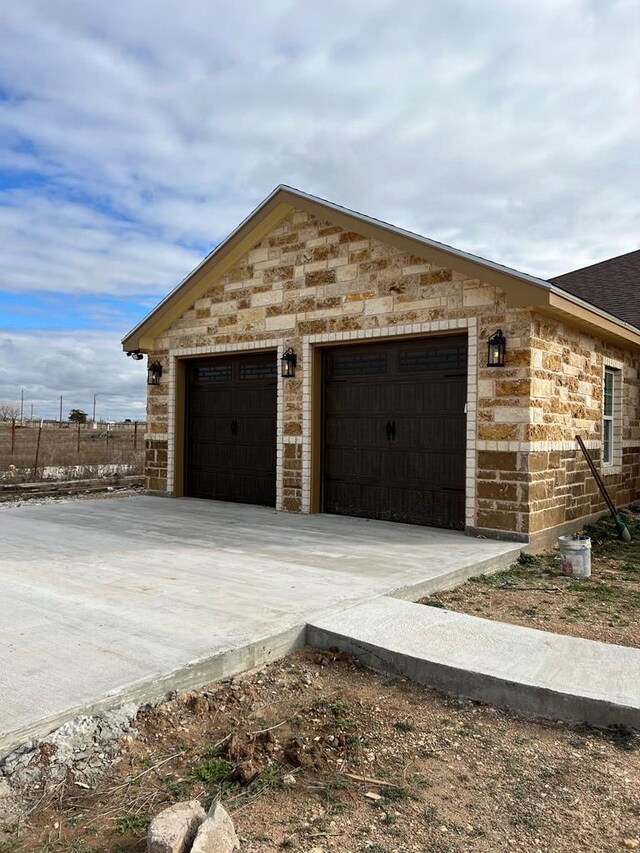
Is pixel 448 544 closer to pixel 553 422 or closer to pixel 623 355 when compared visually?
pixel 553 422

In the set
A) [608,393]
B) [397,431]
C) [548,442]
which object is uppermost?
[608,393]

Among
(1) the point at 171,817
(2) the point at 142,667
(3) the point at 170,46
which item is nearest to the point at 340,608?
(2) the point at 142,667

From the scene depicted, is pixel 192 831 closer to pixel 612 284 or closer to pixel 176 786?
pixel 176 786

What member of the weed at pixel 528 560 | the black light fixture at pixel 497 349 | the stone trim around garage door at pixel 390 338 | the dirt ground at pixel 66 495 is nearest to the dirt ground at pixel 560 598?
the weed at pixel 528 560

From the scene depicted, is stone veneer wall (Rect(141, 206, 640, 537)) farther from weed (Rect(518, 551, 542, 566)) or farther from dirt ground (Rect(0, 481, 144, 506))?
dirt ground (Rect(0, 481, 144, 506))

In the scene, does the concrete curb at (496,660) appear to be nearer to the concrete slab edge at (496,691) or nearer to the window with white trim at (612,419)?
the concrete slab edge at (496,691)

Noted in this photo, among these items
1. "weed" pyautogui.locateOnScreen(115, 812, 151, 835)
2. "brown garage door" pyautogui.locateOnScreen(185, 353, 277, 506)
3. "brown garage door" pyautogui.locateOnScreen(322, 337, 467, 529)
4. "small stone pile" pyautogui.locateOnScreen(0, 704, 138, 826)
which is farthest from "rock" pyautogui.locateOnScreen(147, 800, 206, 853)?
"brown garage door" pyautogui.locateOnScreen(185, 353, 277, 506)

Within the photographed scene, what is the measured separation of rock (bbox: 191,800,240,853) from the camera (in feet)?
6.48

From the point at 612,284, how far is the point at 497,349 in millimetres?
8707

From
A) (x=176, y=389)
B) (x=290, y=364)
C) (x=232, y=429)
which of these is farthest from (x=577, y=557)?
(x=176, y=389)

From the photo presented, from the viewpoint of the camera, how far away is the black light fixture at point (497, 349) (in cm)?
722

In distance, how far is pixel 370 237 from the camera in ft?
27.6

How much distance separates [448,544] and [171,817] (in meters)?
5.26

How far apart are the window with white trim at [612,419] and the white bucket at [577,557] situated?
13.0 feet
